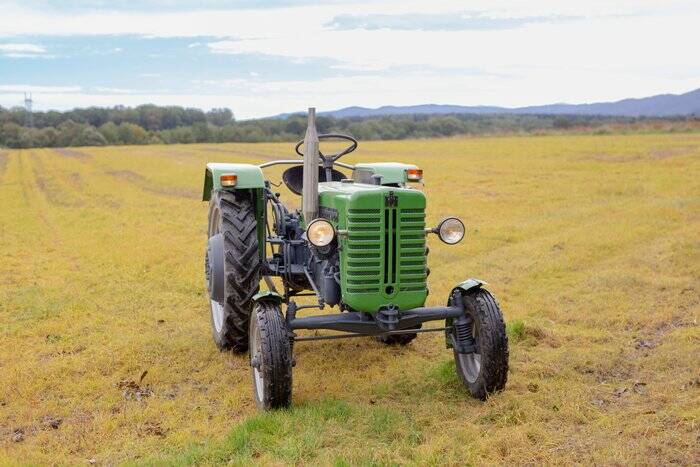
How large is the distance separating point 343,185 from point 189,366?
202 centimetres

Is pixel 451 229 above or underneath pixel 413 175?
underneath

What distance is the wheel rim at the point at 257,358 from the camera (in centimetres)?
506

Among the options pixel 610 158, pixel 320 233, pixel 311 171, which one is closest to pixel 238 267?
pixel 311 171

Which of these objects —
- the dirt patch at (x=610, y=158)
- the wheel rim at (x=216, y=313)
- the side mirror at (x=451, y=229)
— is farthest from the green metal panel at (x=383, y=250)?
the dirt patch at (x=610, y=158)

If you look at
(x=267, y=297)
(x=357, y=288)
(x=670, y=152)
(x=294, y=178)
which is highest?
(x=294, y=178)

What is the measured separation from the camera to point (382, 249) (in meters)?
5.05

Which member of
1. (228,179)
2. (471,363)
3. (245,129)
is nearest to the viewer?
(471,363)

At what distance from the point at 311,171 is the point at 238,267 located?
Answer: 3.39 ft

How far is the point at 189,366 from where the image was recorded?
20.6 feet

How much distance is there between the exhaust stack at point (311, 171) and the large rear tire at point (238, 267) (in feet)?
2.19

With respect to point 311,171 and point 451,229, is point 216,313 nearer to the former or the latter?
point 311,171

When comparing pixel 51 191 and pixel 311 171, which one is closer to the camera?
pixel 311 171

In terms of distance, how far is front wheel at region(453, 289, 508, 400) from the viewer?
5113mm

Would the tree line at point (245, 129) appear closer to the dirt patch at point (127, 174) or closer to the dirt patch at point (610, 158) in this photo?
the dirt patch at point (610, 158)
